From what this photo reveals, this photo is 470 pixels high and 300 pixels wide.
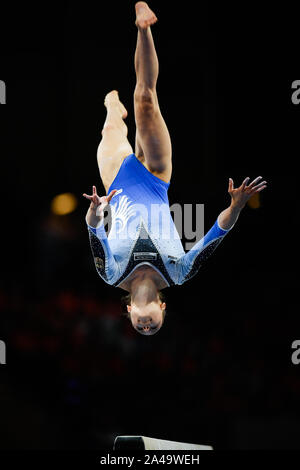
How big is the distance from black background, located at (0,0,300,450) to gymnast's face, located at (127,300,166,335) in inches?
93.2

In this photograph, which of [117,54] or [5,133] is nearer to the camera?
A: [117,54]

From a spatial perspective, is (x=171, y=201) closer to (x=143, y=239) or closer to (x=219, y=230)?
(x=143, y=239)

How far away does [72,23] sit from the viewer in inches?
230

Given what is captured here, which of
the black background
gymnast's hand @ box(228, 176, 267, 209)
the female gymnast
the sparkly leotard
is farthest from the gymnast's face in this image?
the black background

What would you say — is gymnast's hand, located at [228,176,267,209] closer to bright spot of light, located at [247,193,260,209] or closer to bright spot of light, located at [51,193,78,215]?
bright spot of light, located at [247,193,260,209]

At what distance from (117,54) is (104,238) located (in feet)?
9.37

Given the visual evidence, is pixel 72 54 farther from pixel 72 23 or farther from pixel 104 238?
pixel 104 238

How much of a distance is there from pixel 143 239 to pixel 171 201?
3510 mm

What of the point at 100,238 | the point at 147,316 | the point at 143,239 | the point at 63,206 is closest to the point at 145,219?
the point at 143,239

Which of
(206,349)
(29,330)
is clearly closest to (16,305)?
(29,330)

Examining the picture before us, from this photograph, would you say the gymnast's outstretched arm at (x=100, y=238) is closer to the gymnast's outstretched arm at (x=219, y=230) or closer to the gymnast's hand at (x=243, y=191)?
the gymnast's outstretched arm at (x=219, y=230)

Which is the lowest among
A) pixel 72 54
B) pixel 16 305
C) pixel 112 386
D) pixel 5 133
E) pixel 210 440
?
pixel 210 440

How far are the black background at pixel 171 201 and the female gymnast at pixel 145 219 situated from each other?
199cm

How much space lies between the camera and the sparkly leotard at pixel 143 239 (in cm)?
392
